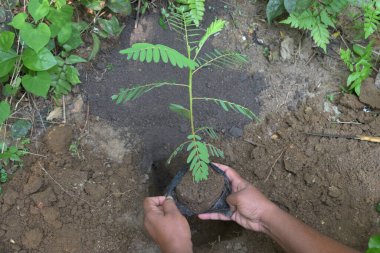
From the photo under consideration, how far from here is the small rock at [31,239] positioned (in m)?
2.07

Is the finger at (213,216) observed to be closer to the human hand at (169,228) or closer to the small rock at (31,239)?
the human hand at (169,228)

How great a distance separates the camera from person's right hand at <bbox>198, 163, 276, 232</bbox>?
1.95 m

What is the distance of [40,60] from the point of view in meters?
2.16

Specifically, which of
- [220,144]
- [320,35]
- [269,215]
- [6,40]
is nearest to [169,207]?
[269,215]

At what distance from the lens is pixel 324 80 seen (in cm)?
251

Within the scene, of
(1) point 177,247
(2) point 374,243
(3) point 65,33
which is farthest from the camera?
(3) point 65,33

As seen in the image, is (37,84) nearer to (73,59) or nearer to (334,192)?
(73,59)

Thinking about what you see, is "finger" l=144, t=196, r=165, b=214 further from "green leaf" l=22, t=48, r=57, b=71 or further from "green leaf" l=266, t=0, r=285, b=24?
"green leaf" l=266, t=0, r=285, b=24

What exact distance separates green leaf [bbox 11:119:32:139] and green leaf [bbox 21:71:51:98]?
196 millimetres

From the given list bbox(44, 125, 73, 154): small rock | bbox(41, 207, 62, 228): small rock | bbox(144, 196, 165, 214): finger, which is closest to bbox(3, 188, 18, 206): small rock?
bbox(41, 207, 62, 228): small rock

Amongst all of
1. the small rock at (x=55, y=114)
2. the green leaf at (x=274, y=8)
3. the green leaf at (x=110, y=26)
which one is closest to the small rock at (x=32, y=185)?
the small rock at (x=55, y=114)

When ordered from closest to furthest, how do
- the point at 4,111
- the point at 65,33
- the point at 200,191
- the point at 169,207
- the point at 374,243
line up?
1. the point at 374,243
2. the point at 169,207
3. the point at 200,191
4. the point at 4,111
5. the point at 65,33

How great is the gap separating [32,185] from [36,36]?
736 millimetres

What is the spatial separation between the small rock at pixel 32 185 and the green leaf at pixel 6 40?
2.21 feet
